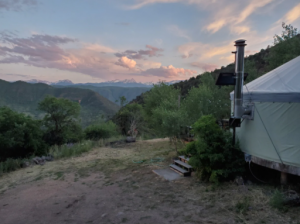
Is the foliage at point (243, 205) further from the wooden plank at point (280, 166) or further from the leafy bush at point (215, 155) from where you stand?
the wooden plank at point (280, 166)

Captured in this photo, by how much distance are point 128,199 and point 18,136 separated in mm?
7228

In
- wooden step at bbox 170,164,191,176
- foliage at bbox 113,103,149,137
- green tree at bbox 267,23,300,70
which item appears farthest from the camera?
foliage at bbox 113,103,149,137

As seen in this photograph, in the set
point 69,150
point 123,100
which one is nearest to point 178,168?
point 69,150

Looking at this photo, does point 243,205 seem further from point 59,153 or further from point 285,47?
point 285,47

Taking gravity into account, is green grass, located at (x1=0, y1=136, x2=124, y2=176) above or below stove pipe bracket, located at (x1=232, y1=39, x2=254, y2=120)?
below

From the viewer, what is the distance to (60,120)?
11602 millimetres

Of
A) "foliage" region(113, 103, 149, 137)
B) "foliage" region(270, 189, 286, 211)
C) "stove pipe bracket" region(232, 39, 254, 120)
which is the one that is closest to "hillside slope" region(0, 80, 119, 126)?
"foliage" region(113, 103, 149, 137)

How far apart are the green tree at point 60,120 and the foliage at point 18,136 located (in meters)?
0.85

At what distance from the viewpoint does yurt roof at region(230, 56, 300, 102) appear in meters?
3.95

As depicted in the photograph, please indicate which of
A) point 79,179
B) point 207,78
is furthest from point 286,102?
point 207,78

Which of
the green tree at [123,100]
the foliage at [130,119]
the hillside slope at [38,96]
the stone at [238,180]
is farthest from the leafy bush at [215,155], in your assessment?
the hillside slope at [38,96]

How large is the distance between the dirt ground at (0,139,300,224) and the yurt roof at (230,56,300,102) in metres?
1.75

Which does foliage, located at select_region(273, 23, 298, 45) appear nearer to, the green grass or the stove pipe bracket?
the stove pipe bracket

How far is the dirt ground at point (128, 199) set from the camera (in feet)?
11.3
